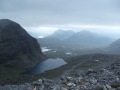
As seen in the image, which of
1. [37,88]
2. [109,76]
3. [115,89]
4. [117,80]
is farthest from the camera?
[109,76]

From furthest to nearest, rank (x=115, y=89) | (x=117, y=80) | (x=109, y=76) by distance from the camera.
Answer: (x=109, y=76) < (x=117, y=80) < (x=115, y=89)

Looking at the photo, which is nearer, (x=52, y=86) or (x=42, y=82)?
(x=52, y=86)

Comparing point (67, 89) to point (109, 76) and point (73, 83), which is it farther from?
point (109, 76)

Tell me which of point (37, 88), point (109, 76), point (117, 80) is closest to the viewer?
point (37, 88)

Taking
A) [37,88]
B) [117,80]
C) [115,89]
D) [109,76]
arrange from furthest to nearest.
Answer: [109,76], [117,80], [37,88], [115,89]

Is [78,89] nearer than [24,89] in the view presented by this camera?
Yes

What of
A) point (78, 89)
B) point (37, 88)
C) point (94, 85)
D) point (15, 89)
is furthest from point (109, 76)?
point (15, 89)

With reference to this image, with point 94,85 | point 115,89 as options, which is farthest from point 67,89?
point 115,89

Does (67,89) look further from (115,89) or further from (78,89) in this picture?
(115,89)
